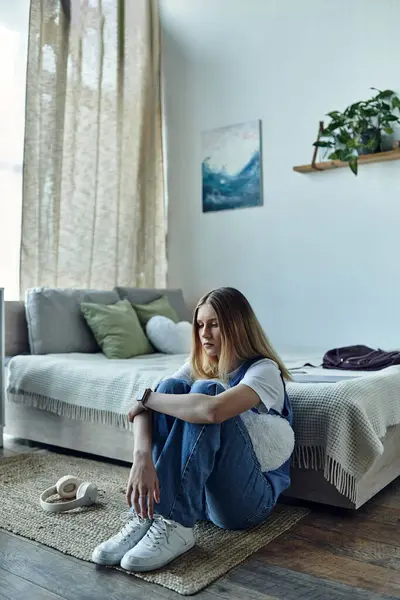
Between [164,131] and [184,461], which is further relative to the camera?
[164,131]

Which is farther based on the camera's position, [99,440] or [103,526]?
[99,440]

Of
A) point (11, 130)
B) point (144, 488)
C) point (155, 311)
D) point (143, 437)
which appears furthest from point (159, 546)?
point (11, 130)

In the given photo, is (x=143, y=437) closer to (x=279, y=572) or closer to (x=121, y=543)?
(x=121, y=543)

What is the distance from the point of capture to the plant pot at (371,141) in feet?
11.6

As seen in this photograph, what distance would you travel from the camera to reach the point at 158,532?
159cm

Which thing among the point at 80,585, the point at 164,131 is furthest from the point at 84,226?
the point at 80,585

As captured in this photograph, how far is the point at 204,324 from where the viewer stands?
1799 mm

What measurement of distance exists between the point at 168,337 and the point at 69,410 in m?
0.90

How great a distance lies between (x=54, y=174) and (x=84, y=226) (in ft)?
1.24

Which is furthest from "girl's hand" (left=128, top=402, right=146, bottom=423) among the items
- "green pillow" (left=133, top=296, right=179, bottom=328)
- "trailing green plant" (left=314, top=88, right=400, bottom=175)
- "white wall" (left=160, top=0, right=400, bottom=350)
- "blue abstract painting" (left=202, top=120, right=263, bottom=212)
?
"blue abstract painting" (left=202, top=120, right=263, bottom=212)

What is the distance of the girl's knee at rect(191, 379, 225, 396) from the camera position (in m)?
1.62

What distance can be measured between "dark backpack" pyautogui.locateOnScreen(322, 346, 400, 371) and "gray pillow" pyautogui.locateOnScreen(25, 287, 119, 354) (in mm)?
1312

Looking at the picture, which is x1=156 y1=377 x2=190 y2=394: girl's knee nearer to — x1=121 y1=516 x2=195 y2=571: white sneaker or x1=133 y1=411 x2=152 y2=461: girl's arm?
x1=133 y1=411 x2=152 y2=461: girl's arm

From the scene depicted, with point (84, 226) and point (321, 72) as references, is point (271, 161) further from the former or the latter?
point (84, 226)
